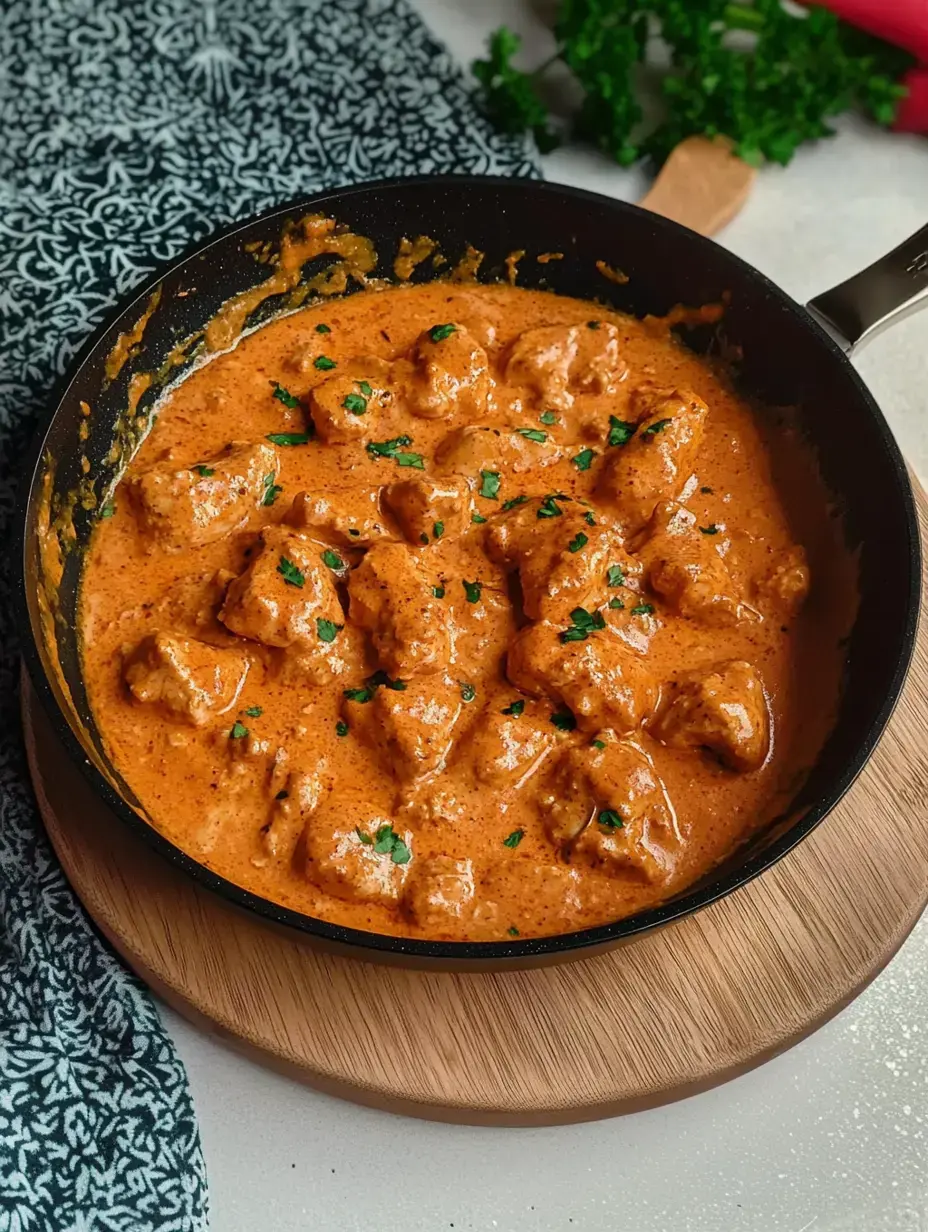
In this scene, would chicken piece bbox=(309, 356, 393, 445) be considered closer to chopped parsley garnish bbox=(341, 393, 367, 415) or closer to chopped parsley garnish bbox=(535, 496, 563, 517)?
chopped parsley garnish bbox=(341, 393, 367, 415)

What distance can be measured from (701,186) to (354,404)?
1.61m

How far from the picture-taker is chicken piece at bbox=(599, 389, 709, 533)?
12.1 ft

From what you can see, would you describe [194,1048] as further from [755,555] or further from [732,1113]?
[755,555]

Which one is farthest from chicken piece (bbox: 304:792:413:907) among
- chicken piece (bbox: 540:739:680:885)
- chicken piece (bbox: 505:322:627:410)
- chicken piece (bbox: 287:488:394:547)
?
chicken piece (bbox: 505:322:627:410)

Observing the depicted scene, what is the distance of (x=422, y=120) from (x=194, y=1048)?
3.13m

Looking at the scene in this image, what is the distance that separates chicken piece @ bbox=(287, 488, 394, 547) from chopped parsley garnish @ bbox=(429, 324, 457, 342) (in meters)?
0.53

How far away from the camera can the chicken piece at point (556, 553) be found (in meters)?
3.39

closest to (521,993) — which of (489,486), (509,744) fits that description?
(509,744)

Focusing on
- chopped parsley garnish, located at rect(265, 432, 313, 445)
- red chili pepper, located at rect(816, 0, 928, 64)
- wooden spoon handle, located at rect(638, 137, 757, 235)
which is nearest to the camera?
chopped parsley garnish, located at rect(265, 432, 313, 445)

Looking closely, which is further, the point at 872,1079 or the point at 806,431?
the point at 806,431

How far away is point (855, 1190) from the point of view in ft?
10.8

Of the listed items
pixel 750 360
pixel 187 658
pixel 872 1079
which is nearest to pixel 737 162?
pixel 750 360

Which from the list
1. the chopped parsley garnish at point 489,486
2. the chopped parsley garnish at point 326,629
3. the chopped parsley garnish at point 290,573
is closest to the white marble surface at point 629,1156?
the chopped parsley garnish at point 326,629

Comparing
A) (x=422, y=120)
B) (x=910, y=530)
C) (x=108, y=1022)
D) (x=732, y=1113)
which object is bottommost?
(x=108, y=1022)
